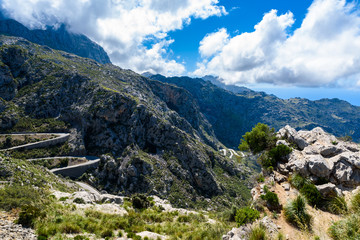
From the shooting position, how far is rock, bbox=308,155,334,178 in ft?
55.4

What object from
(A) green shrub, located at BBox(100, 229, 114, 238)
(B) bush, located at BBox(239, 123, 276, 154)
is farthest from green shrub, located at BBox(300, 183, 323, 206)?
(A) green shrub, located at BBox(100, 229, 114, 238)

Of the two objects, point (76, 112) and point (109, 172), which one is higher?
point (76, 112)

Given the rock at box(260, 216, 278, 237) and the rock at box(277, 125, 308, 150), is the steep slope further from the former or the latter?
the rock at box(260, 216, 278, 237)

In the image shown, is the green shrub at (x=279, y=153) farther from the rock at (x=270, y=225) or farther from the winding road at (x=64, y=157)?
the winding road at (x=64, y=157)

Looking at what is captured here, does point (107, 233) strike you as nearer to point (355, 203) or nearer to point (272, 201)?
point (272, 201)

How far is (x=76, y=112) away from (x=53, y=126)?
16.1 m

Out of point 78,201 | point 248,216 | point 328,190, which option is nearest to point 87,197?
point 78,201

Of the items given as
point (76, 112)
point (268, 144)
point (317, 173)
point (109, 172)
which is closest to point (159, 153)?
point (109, 172)

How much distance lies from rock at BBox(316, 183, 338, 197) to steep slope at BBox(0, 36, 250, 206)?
2928 inches

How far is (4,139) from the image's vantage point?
7831 cm

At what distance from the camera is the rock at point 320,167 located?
16.9 meters

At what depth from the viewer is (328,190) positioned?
15352mm

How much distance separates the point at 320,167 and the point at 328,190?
98.4 inches

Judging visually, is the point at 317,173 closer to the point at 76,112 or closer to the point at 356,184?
the point at 356,184
